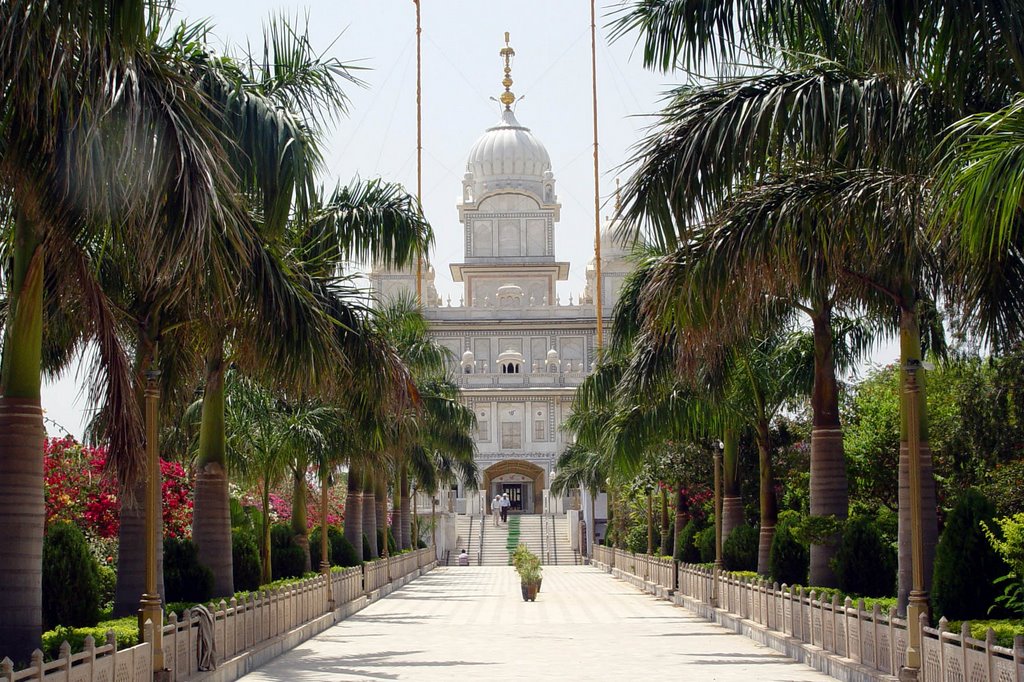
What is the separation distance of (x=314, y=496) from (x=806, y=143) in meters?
33.2

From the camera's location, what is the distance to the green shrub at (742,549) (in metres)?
27.8

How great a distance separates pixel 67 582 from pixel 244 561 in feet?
24.3

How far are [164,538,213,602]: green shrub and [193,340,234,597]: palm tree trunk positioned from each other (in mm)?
240

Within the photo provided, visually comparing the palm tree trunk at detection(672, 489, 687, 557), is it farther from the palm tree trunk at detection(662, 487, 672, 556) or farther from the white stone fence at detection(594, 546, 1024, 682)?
the white stone fence at detection(594, 546, 1024, 682)

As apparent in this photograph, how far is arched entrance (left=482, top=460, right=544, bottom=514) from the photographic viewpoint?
93000 mm

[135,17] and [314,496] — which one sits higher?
[135,17]

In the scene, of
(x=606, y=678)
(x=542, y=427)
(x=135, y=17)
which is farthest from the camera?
(x=542, y=427)

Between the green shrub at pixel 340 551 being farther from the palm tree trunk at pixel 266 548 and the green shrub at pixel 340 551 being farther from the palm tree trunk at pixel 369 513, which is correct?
the palm tree trunk at pixel 266 548

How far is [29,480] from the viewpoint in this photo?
1173cm

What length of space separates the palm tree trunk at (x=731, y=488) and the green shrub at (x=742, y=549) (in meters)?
0.54

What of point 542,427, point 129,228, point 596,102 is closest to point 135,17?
point 129,228

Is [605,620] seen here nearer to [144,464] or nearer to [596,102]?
[144,464]

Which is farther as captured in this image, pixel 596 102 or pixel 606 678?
pixel 596 102

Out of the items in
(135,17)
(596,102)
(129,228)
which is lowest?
(129,228)
